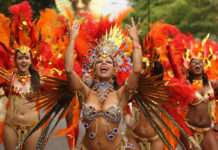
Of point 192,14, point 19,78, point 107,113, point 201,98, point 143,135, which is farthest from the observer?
point 192,14

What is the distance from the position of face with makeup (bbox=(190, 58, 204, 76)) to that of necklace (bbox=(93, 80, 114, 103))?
7.74 ft

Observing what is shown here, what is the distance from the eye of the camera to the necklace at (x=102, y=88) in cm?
379

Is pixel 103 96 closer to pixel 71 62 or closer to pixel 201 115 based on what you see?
pixel 71 62

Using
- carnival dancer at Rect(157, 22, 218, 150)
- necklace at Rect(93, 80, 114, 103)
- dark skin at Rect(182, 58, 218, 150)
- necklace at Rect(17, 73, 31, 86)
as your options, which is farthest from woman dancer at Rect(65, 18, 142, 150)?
dark skin at Rect(182, 58, 218, 150)

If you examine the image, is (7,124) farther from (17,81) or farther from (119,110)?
(119,110)

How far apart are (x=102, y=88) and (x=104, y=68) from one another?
0.24 metres

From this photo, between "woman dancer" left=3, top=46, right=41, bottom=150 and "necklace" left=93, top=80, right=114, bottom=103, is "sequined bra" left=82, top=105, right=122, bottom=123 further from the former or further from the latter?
"woman dancer" left=3, top=46, right=41, bottom=150

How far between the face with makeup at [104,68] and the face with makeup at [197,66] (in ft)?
7.71

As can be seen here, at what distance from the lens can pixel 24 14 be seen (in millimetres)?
5395

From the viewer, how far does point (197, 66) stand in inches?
225

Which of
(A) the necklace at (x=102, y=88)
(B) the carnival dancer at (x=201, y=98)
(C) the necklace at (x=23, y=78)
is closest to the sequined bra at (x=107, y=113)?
(A) the necklace at (x=102, y=88)

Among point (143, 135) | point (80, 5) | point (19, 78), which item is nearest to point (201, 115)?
point (143, 135)

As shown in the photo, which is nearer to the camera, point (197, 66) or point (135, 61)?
point (135, 61)

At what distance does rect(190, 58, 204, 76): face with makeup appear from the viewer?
18.7 feet
